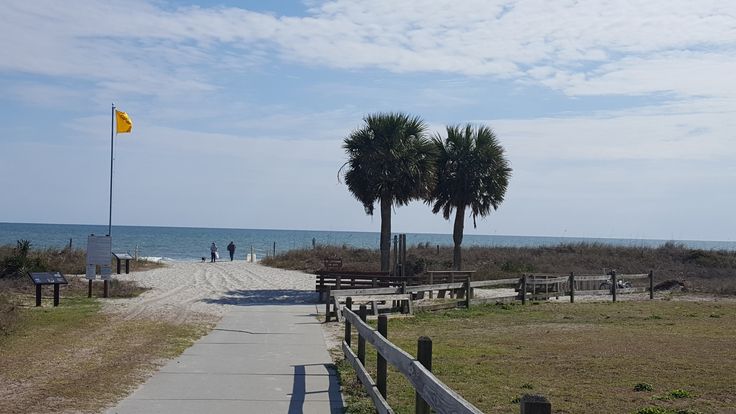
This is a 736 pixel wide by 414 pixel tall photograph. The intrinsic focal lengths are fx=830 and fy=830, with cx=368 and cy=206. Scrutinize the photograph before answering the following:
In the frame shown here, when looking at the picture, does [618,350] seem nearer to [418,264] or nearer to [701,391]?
[701,391]

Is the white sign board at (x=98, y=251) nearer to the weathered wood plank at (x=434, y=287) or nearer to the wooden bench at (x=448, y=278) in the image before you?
the weathered wood plank at (x=434, y=287)

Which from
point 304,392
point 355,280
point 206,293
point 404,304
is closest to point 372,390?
point 304,392

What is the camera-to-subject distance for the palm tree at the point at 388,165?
32094mm

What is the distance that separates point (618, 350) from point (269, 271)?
33412 mm

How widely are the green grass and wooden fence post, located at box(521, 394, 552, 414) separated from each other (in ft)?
19.7

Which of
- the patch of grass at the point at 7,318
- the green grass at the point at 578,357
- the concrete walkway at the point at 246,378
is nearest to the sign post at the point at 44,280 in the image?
the patch of grass at the point at 7,318

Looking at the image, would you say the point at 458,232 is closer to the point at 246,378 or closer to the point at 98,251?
the point at 98,251

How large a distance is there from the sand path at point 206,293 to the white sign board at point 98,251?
1.65m

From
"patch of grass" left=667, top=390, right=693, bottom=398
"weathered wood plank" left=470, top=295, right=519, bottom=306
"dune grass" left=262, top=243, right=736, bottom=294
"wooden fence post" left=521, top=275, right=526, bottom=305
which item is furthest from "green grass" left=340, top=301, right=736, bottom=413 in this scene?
"dune grass" left=262, top=243, right=736, bottom=294

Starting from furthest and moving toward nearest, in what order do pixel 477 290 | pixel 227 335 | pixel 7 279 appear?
1. pixel 477 290
2. pixel 7 279
3. pixel 227 335

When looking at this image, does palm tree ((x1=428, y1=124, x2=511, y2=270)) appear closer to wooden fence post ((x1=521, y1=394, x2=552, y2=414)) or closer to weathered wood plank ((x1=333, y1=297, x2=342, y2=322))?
weathered wood plank ((x1=333, y1=297, x2=342, y2=322))

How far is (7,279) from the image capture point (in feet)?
98.9

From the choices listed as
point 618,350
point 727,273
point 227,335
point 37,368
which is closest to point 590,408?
point 618,350

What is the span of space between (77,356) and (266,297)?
635 inches
